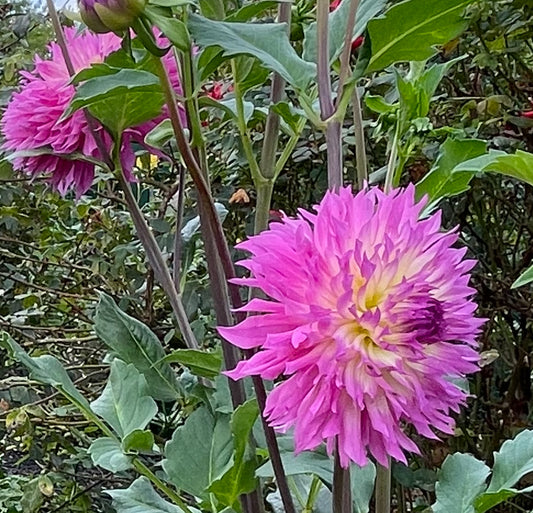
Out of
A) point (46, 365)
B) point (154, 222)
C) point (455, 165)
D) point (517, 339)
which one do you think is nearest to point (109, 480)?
point (154, 222)

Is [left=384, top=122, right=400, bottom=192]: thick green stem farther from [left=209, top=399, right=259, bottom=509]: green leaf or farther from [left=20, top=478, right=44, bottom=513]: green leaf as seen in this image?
[left=20, top=478, right=44, bottom=513]: green leaf

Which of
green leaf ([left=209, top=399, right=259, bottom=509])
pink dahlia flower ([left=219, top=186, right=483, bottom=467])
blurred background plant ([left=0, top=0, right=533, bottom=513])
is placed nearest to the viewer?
pink dahlia flower ([left=219, top=186, right=483, bottom=467])

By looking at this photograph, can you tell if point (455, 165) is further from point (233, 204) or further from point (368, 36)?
point (233, 204)

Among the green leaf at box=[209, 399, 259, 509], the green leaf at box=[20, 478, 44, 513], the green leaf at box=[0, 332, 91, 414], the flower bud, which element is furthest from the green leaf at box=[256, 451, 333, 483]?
the green leaf at box=[20, 478, 44, 513]

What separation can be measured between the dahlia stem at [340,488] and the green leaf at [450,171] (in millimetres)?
151

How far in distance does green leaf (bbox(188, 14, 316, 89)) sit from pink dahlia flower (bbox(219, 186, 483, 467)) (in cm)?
10

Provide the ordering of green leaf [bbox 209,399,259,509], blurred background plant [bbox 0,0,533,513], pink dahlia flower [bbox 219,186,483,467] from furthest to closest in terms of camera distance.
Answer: blurred background plant [bbox 0,0,533,513]
green leaf [bbox 209,399,259,509]
pink dahlia flower [bbox 219,186,483,467]

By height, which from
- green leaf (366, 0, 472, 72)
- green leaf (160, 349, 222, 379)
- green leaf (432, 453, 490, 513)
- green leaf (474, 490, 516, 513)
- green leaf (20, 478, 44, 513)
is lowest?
green leaf (20, 478, 44, 513)

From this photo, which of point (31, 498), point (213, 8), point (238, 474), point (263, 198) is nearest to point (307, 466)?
point (238, 474)

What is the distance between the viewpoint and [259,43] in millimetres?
397

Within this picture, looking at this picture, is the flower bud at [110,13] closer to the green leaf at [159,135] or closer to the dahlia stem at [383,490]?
the green leaf at [159,135]

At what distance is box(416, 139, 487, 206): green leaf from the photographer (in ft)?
1.40

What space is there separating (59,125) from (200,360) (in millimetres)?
146

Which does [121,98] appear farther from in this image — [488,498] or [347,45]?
[488,498]
